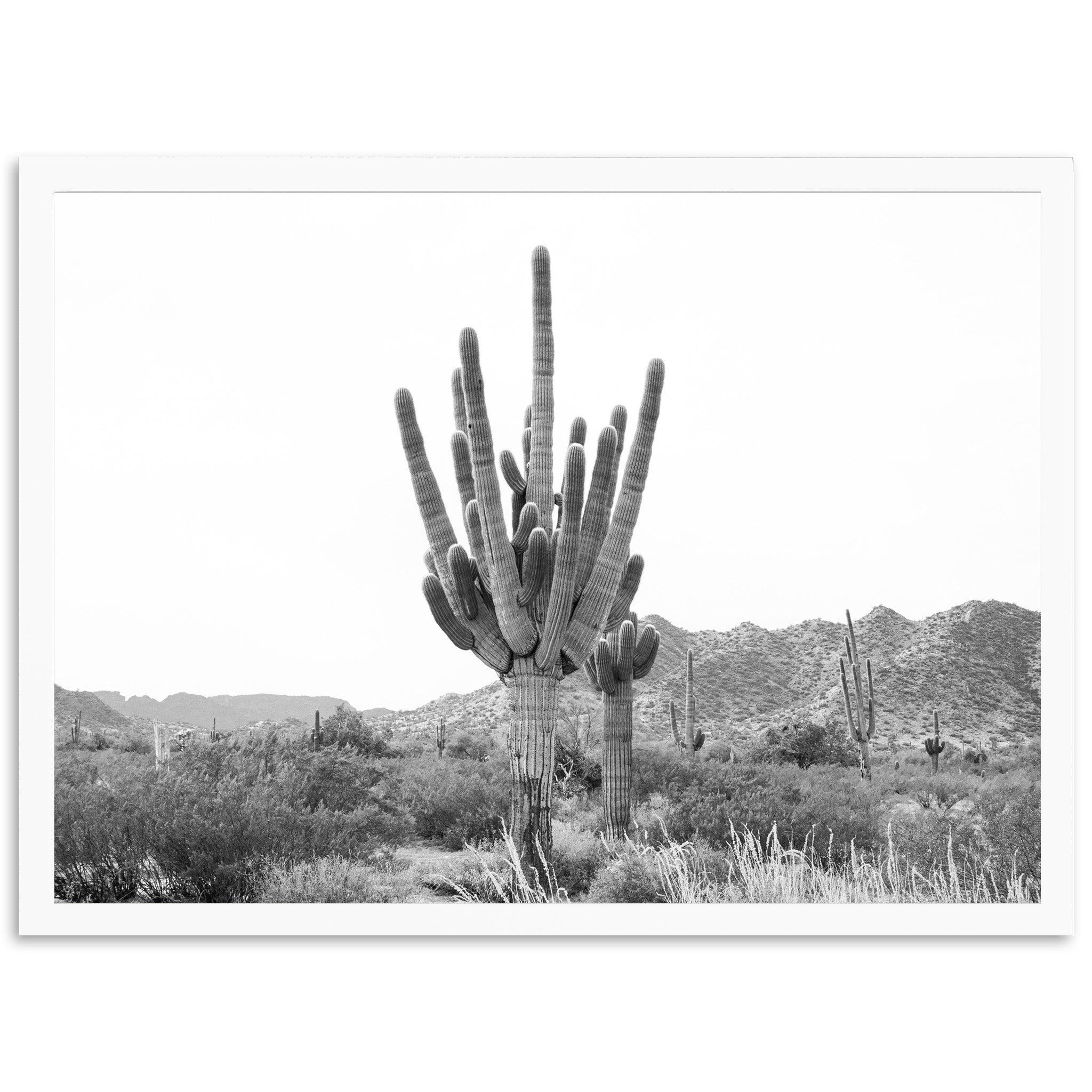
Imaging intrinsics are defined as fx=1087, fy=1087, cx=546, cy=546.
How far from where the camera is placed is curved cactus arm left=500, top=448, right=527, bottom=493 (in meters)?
7.14

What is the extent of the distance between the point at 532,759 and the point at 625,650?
1912 mm

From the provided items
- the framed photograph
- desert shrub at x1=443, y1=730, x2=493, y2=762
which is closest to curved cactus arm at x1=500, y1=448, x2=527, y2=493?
the framed photograph

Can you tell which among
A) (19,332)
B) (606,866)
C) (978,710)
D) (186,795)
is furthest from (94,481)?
(978,710)

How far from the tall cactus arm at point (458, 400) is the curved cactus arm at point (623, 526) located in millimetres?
1180

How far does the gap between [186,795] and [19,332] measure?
10.4ft

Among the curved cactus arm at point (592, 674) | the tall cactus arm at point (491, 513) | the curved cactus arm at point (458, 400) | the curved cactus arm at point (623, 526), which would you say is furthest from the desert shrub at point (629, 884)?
the curved cactus arm at point (458, 400)

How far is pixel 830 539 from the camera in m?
9.39

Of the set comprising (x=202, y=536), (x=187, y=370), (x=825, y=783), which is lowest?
(x=825, y=783)

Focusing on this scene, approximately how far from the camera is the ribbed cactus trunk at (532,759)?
6.80 metres

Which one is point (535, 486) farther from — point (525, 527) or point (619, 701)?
point (619, 701)

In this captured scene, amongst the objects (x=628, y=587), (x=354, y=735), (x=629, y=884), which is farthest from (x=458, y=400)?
(x=354, y=735)

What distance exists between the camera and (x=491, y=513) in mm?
6688

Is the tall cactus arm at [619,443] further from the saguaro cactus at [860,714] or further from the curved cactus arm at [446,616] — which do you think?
the saguaro cactus at [860,714]
